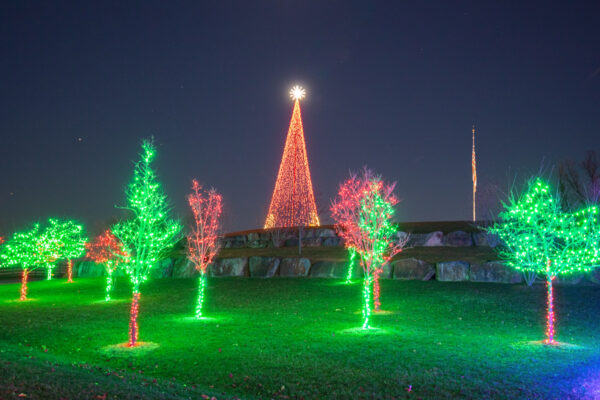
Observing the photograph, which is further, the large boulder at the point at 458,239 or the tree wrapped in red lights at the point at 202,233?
the large boulder at the point at 458,239

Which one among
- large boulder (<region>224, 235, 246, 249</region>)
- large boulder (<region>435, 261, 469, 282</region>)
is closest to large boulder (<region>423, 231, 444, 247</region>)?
large boulder (<region>435, 261, 469, 282</region>)

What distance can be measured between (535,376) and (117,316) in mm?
14947

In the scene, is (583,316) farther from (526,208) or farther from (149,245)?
(149,245)

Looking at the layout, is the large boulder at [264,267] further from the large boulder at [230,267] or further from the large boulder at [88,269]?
the large boulder at [88,269]

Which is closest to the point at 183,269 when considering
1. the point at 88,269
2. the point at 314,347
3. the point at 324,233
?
the point at 324,233

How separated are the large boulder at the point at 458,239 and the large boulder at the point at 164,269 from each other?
20.7 metres

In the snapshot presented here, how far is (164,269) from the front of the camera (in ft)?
119

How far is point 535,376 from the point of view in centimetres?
974

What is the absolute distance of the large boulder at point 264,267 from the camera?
3130cm

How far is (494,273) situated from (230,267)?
17609mm

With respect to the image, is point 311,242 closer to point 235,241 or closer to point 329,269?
point 235,241

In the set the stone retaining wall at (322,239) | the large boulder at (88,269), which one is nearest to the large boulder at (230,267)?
the stone retaining wall at (322,239)

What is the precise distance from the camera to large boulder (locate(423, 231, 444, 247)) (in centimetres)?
3362

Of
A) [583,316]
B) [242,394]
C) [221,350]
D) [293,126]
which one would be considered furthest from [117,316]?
[293,126]
